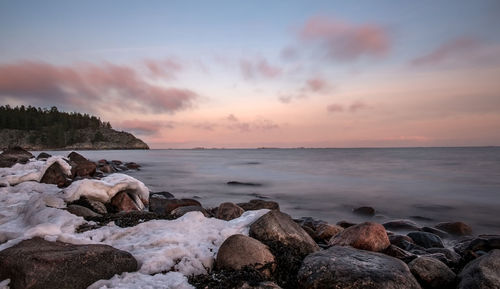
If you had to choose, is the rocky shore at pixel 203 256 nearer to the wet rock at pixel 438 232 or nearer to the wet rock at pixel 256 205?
the wet rock at pixel 438 232

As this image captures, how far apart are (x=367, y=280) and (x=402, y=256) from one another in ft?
10.4

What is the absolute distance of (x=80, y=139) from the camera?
12475 centimetres

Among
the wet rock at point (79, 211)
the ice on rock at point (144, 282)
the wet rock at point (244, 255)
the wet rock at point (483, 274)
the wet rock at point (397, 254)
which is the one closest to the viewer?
the ice on rock at point (144, 282)

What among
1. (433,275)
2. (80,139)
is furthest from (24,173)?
(80,139)

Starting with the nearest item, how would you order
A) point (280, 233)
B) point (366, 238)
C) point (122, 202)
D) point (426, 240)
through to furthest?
point (280, 233) < point (366, 238) < point (426, 240) < point (122, 202)

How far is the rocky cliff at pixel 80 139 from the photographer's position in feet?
360

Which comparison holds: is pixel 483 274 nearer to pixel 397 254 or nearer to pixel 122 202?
pixel 397 254

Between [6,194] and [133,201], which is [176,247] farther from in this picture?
[6,194]


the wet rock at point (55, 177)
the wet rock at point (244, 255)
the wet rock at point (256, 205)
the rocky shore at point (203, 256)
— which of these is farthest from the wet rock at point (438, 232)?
the wet rock at point (55, 177)

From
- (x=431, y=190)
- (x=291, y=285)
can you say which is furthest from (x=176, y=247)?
(x=431, y=190)

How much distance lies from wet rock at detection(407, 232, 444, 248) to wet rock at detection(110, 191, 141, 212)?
8.64m

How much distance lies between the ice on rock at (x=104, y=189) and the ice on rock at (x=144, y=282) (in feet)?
17.3

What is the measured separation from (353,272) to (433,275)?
1896 millimetres

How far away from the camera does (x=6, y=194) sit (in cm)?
905
